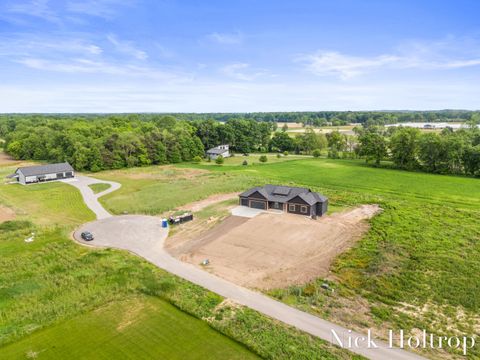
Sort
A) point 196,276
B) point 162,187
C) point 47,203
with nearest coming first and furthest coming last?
1. point 196,276
2. point 47,203
3. point 162,187

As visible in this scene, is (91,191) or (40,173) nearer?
(91,191)

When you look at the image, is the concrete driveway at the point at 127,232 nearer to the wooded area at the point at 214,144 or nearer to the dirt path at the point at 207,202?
the dirt path at the point at 207,202

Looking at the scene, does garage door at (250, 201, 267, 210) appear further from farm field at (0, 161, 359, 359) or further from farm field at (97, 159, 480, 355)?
farm field at (0, 161, 359, 359)

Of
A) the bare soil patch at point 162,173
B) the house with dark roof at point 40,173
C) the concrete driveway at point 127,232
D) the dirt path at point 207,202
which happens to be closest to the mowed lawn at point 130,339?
the concrete driveway at point 127,232

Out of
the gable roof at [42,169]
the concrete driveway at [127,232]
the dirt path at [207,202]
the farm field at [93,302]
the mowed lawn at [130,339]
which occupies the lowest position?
the mowed lawn at [130,339]

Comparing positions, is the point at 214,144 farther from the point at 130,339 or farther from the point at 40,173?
the point at 130,339

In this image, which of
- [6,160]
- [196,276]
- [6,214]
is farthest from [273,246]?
[6,160]

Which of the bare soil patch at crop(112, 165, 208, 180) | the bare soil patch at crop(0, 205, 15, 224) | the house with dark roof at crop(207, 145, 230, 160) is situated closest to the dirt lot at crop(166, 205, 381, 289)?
the bare soil patch at crop(0, 205, 15, 224)
